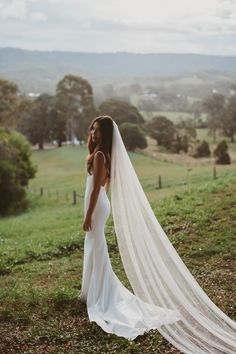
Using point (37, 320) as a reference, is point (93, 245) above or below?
above

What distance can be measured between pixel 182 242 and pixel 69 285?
2929mm

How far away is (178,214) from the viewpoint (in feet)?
39.4

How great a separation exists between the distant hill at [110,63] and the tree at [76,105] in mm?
97634

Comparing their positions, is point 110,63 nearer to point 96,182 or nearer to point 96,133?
point 96,133

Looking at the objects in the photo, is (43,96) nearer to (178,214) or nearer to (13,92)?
(13,92)

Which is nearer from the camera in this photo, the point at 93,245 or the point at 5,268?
the point at 93,245

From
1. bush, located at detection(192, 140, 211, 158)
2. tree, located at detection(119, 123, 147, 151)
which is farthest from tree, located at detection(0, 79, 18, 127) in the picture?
bush, located at detection(192, 140, 211, 158)

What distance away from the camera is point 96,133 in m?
6.82

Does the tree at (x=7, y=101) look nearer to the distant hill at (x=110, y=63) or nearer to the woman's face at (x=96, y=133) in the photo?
the woman's face at (x=96, y=133)

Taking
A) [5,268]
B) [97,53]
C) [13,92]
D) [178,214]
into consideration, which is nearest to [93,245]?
[5,268]

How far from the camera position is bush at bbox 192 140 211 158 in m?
51.2

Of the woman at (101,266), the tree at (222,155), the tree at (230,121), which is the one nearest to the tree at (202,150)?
the tree at (222,155)

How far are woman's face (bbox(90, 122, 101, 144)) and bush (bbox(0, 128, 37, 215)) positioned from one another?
23608mm

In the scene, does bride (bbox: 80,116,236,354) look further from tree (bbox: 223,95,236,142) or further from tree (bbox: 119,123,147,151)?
tree (bbox: 223,95,236,142)
